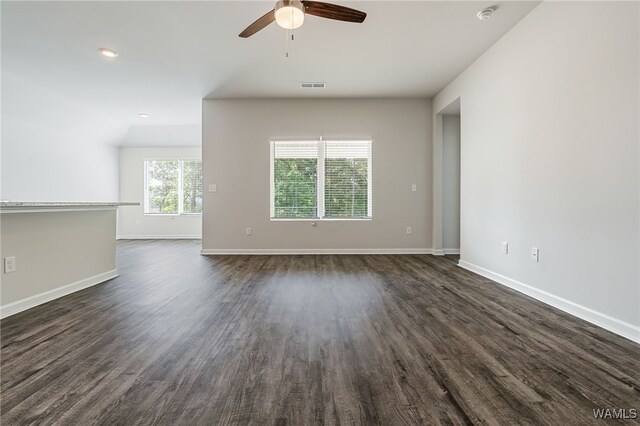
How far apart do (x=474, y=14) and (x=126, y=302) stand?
4.30 m

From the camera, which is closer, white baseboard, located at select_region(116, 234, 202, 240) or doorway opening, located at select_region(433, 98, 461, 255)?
doorway opening, located at select_region(433, 98, 461, 255)

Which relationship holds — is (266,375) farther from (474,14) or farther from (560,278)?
(474,14)

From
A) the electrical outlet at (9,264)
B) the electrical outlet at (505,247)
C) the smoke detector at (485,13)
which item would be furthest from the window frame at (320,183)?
the electrical outlet at (9,264)

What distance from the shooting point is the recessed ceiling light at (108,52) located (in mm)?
3385

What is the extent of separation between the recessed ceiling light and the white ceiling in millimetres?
61

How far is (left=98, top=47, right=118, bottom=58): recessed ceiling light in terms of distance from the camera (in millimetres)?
3385

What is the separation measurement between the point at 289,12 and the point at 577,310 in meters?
3.23

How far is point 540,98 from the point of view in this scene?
103 inches

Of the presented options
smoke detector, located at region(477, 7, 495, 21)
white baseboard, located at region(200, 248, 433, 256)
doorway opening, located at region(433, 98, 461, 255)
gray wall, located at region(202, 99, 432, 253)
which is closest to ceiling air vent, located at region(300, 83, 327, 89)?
gray wall, located at region(202, 99, 432, 253)

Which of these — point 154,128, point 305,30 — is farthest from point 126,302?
point 154,128

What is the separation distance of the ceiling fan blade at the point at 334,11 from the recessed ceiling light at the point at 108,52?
2.73m

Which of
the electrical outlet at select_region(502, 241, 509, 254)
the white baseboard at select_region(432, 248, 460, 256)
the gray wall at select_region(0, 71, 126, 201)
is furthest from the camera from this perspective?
the white baseboard at select_region(432, 248, 460, 256)

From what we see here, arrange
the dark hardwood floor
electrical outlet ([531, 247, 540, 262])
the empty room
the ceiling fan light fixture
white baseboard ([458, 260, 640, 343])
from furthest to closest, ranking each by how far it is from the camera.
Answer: electrical outlet ([531, 247, 540, 262]), the ceiling fan light fixture, white baseboard ([458, 260, 640, 343]), the empty room, the dark hardwood floor

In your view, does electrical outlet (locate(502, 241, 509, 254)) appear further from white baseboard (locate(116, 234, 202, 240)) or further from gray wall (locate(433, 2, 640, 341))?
white baseboard (locate(116, 234, 202, 240))
